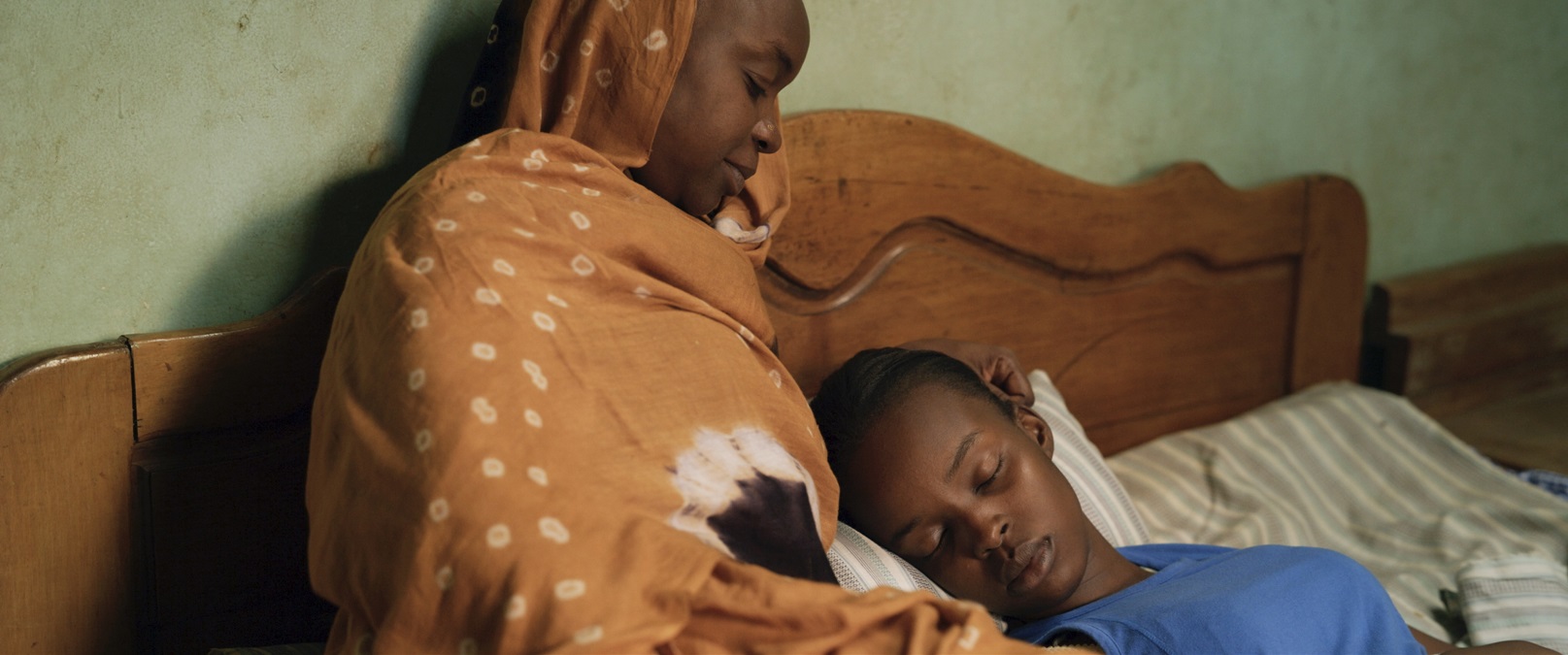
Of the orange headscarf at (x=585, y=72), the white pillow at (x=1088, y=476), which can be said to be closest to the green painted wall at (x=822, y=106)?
the orange headscarf at (x=585, y=72)

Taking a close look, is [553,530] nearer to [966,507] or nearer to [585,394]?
[585,394]

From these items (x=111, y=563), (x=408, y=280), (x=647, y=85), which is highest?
(x=647, y=85)

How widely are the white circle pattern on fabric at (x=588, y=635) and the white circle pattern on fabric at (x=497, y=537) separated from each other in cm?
7

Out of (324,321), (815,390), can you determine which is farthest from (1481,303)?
(324,321)

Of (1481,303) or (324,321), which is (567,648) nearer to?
(324,321)

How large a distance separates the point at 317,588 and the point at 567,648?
0.22m

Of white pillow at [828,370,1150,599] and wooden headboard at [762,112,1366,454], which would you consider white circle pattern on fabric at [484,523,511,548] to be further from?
wooden headboard at [762,112,1366,454]

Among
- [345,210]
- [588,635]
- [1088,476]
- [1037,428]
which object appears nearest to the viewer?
[588,635]

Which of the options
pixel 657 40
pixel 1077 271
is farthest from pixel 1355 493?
pixel 657 40

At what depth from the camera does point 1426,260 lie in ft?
7.44

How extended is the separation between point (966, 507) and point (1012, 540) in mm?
53

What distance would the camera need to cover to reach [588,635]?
26.9 inches

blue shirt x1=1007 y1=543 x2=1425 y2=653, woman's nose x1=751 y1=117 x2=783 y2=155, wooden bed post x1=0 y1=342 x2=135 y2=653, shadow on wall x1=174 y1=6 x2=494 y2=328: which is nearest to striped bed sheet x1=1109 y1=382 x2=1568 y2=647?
blue shirt x1=1007 y1=543 x2=1425 y2=653

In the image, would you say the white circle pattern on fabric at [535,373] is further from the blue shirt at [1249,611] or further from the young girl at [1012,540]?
the blue shirt at [1249,611]
